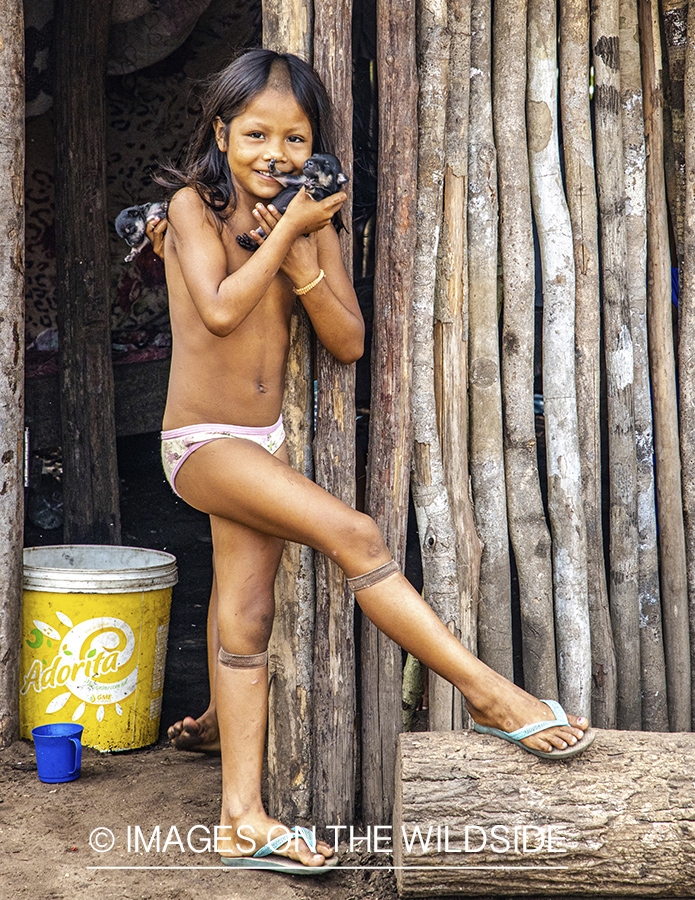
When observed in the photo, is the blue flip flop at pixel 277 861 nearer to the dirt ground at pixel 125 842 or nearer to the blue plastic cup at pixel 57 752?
the dirt ground at pixel 125 842

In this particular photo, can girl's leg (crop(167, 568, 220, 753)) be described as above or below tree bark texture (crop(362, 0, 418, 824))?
below

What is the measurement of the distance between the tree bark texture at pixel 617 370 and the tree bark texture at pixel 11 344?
208cm

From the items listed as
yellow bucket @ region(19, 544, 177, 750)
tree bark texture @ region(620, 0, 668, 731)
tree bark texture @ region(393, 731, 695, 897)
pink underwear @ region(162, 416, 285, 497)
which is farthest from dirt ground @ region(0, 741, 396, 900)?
tree bark texture @ region(620, 0, 668, 731)

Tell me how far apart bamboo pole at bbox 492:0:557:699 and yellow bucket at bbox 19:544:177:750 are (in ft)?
4.54

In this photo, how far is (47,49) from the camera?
4.49m

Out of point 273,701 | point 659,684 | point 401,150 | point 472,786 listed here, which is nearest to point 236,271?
point 401,150

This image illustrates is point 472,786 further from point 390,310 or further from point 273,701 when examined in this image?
point 390,310

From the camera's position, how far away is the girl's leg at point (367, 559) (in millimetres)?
2197

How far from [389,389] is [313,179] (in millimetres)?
697

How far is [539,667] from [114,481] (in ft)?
8.46

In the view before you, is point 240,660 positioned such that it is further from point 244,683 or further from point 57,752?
point 57,752

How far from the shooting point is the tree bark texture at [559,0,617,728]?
116 inches

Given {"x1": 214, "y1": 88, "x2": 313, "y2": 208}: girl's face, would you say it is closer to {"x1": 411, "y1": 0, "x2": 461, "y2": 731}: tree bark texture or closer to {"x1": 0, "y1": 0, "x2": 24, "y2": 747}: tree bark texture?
{"x1": 411, "y1": 0, "x2": 461, "y2": 731}: tree bark texture

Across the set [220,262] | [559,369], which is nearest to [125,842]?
[220,262]
